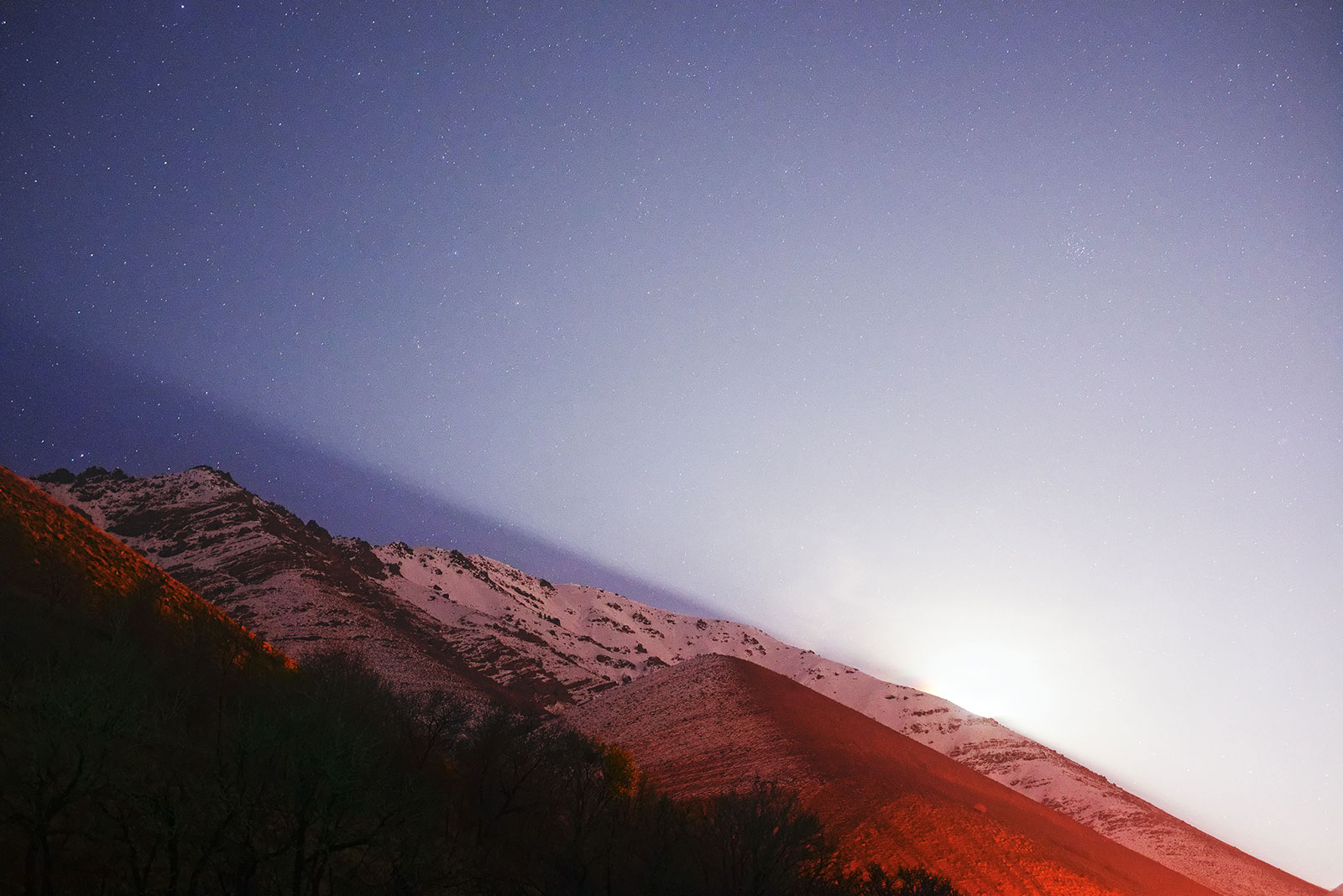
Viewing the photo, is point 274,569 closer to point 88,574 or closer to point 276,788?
point 88,574

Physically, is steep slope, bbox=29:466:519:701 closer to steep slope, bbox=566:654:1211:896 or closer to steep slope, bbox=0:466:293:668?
steep slope, bbox=0:466:293:668

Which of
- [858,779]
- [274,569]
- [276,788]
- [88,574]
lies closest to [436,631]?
[274,569]

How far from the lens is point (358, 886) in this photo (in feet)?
64.3

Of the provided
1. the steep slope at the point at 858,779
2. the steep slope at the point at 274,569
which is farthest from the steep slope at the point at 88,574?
the steep slope at the point at 858,779

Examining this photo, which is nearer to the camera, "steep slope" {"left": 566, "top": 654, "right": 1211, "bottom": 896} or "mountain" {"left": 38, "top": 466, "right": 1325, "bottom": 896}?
"steep slope" {"left": 566, "top": 654, "right": 1211, "bottom": 896}

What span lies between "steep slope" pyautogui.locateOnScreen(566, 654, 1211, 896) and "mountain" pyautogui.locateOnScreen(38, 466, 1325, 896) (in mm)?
21858

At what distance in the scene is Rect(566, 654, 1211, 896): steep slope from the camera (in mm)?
41312

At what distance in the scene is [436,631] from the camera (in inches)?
4058

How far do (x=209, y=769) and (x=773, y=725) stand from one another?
47716 mm

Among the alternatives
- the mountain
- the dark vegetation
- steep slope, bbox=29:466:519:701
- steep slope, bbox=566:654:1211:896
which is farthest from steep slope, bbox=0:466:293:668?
steep slope, bbox=566:654:1211:896

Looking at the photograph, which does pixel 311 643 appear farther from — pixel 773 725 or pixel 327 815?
pixel 327 815

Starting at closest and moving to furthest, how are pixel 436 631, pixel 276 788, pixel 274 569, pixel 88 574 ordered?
pixel 276 788 → pixel 88 574 → pixel 274 569 → pixel 436 631

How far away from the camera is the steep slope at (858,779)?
41.3 metres

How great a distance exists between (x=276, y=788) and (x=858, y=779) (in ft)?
144
